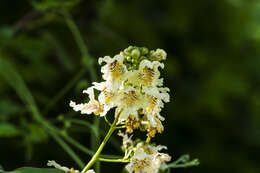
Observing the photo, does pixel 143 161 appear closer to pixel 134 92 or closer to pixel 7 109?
pixel 134 92

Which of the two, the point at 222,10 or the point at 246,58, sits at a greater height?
the point at 222,10

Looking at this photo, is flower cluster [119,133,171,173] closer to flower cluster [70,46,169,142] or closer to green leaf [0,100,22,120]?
flower cluster [70,46,169,142]

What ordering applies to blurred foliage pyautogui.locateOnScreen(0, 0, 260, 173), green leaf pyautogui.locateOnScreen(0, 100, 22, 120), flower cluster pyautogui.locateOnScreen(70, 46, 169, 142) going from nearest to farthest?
flower cluster pyautogui.locateOnScreen(70, 46, 169, 142), green leaf pyautogui.locateOnScreen(0, 100, 22, 120), blurred foliage pyautogui.locateOnScreen(0, 0, 260, 173)

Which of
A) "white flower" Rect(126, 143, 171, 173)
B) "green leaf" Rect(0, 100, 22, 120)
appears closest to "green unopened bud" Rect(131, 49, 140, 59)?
"white flower" Rect(126, 143, 171, 173)

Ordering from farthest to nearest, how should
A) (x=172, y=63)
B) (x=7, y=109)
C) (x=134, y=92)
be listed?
(x=172, y=63), (x=7, y=109), (x=134, y=92)

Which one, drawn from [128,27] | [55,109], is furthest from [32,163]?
[128,27]

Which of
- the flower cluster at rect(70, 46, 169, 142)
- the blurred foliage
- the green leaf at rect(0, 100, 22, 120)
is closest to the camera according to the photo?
the flower cluster at rect(70, 46, 169, 142)

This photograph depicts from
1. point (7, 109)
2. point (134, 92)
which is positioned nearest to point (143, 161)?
point (134, 92)

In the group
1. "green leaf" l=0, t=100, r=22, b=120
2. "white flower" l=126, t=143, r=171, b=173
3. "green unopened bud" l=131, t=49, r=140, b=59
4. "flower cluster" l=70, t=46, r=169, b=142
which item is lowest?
"white flower" l=126, t=143, r=171, b=173

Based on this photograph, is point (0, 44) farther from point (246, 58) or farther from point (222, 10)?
point (246, 58)
